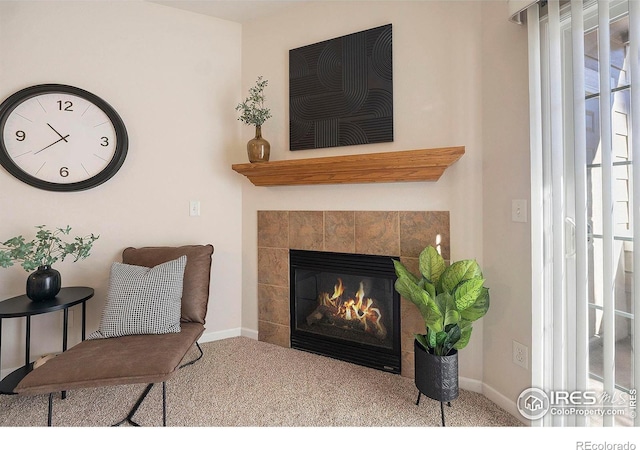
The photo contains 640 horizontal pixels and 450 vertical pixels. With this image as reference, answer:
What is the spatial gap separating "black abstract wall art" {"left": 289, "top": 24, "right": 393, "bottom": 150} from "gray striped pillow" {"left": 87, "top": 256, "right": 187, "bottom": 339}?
133 centimetres

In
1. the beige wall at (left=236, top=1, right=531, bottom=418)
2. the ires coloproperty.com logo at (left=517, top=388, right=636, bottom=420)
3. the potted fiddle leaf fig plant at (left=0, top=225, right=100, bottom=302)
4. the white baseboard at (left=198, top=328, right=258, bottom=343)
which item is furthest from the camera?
the white baseboard at (left=198, top=328, right=258, bottom=343)

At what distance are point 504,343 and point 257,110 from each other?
227 cm

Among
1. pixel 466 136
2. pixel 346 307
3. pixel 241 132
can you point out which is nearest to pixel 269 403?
pixel 346 307

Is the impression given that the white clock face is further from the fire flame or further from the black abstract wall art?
the fire flame

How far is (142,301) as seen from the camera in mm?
1875

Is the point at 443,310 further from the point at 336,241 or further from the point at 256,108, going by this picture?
the point at 256,108

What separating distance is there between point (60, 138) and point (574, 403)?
132 inches

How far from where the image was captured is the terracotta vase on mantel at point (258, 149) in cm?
239

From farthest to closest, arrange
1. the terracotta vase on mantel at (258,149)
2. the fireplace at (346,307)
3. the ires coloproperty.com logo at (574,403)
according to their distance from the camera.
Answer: the terracotta vase on mantel at (258,149) < the fireplace at (346,307) < the ires coloproperty.com logo at (574,403)

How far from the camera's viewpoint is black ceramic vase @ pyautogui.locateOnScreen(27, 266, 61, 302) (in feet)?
6.14

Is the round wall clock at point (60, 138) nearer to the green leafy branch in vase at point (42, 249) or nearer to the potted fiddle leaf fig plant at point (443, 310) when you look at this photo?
the green leafy branch in vase at point (42, 249)

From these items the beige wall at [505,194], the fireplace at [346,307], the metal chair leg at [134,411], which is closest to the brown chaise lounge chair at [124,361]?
the metal chair leg at [134,411]

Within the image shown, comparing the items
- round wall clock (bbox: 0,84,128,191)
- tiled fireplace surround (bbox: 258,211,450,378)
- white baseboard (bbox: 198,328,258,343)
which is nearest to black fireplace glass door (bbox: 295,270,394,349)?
tiled fireplace surround (bbox: 258,211,450,378)

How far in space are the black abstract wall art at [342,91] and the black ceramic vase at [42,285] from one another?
1802 mm
